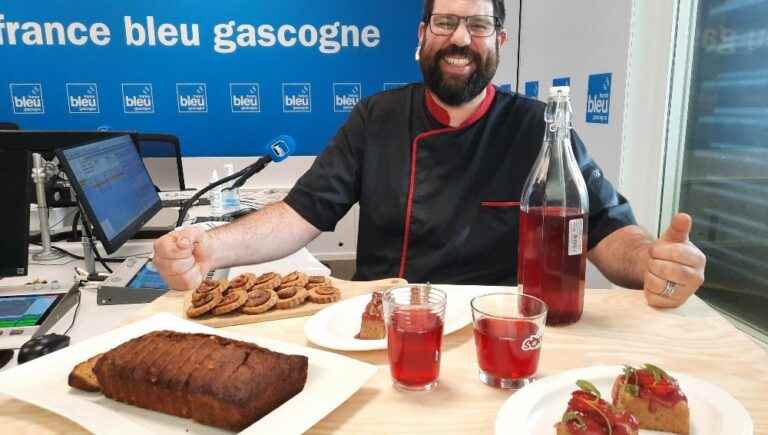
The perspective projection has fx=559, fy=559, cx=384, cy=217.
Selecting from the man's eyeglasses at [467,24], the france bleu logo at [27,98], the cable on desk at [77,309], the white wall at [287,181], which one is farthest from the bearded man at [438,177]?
A: the france bleu logo at [27,98]

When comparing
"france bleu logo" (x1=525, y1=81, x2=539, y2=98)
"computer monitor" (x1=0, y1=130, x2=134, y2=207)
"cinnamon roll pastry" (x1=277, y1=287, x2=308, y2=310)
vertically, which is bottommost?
"cinnamon roll pastry" (x1=277, y1=287, x2=308, y2=310)

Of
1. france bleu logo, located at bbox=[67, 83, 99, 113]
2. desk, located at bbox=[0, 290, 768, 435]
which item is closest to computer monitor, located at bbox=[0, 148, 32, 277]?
desk, located at bbox=[0, 290, 768, 435]

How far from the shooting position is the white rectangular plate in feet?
2.11

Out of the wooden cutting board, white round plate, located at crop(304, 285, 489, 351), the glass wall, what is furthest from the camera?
the glass wall

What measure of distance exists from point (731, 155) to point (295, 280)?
1.73 meters

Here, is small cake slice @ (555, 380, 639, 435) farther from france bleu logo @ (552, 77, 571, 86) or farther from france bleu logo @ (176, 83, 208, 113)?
france bleu logo @ (176, 83, 208, 113)

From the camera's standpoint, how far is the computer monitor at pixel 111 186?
144cm

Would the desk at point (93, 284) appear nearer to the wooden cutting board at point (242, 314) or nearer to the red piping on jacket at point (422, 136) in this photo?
the wooden cutting board at point (242, 314)

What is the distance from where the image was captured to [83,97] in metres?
4.00

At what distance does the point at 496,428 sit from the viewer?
62cm

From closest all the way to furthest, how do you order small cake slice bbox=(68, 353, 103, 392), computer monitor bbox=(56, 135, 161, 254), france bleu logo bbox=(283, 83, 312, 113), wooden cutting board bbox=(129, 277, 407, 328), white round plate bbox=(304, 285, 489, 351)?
small cake slice bbox=(68, 353, 103, 392)
white round plate bbox=(304, 285, 489, 351)
wooden cutting board bbox=(129, 277, 407, 328)
computer monitor bbox=(56, 135, 161, 254)
france bleu logo bbox=(283, 83, 312, 113)

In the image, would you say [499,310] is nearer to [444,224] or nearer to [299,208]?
[444,224]

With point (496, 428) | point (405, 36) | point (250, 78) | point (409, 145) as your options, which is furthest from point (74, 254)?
point (405, 36)

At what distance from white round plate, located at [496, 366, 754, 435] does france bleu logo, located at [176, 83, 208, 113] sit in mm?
3846
